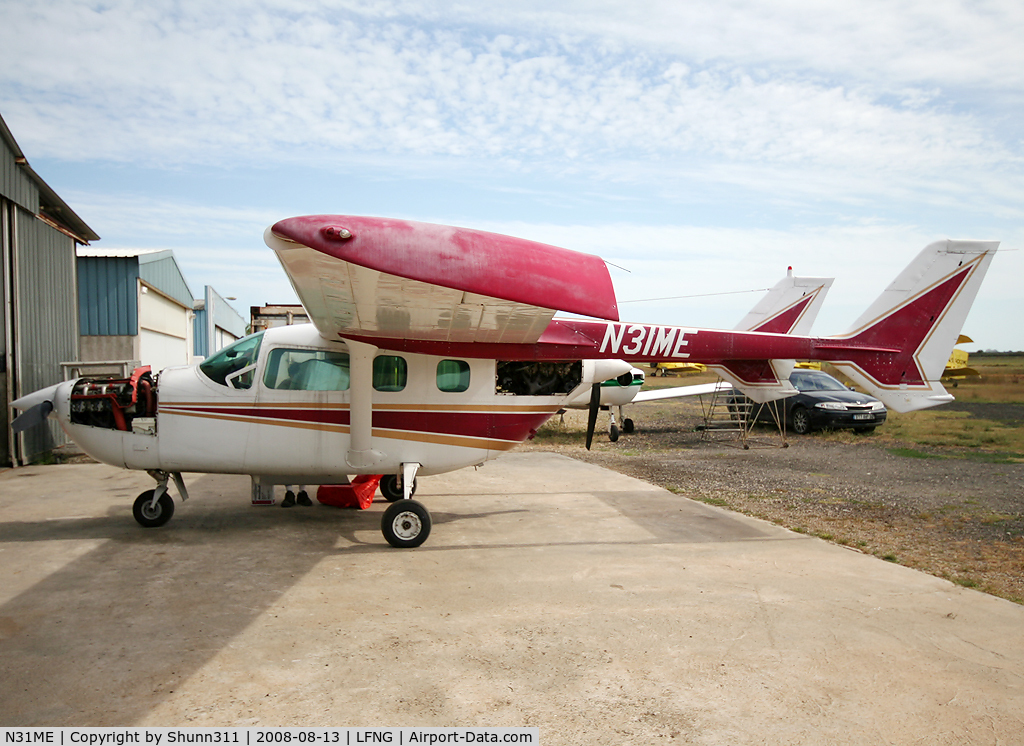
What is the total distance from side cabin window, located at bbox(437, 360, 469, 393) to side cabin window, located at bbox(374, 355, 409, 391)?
361 mm

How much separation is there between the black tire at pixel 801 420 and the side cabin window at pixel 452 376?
40.7ft

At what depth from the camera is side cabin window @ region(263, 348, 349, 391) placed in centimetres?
684

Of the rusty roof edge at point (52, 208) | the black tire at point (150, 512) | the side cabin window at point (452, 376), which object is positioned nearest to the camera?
the black tire at point (150, 512)

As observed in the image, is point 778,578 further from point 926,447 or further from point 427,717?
point 926,447

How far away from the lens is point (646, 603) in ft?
16.4

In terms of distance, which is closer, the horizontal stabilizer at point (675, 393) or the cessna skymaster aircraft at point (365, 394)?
the cessna skymaster aircraft at point (365, 394)

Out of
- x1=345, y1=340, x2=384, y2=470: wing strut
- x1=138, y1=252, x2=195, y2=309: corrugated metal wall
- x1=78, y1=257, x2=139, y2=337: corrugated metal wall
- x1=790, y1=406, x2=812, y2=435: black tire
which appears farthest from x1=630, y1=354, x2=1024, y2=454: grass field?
x1=138, y1=252, x2=195, y2=309: corrugated metal wall

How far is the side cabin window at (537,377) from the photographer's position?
23.8 feet

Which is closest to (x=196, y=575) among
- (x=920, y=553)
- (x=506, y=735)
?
(x=506, y=735)

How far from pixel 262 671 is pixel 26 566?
3.23m

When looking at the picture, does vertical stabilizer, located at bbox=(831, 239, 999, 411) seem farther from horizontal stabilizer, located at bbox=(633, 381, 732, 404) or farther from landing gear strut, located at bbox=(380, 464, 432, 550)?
horizontal stabilizer, located at bbox=(633, 381, 732, 404)

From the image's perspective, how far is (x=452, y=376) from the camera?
23.1 ft

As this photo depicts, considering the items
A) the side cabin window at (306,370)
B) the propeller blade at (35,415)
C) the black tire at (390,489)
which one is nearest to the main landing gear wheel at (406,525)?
the side cabin window at (306,370)

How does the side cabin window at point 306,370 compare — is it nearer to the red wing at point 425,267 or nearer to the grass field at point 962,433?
the red wing at point 425,267
